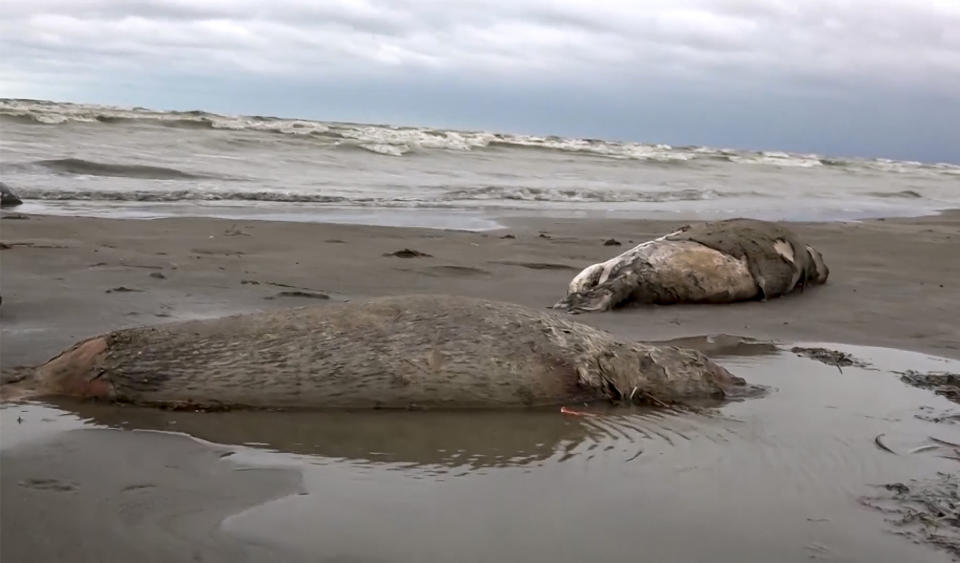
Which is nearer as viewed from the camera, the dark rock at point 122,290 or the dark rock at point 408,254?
the dark rock at point 122,290

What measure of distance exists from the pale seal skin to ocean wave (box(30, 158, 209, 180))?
40.3ft

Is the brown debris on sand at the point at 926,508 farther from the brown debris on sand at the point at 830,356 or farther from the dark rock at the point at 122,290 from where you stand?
the dark rock at the point at 122,290

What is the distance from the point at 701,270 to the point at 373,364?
356cm

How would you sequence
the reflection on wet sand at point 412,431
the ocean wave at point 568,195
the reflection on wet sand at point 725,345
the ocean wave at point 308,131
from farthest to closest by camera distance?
the ocean wave at point 308,131 → the ocean wave at point 568,195 → the reflection on wet sand at point 725,345 → the reflection on wet sand at point 412,431

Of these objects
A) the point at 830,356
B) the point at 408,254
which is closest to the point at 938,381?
the point at 830,356

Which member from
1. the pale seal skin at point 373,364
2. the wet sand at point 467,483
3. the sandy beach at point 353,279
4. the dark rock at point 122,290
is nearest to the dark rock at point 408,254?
the sandy beach at point 353,279

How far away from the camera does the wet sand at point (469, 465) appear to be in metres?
2.72

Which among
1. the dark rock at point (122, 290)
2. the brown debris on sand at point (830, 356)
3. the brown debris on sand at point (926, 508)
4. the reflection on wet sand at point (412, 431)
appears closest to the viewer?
the brown debris on sand at point (926, 508)

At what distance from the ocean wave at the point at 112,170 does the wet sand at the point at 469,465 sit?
9.80 meters

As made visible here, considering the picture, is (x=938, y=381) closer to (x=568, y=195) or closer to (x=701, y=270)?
(x=701, y=270)

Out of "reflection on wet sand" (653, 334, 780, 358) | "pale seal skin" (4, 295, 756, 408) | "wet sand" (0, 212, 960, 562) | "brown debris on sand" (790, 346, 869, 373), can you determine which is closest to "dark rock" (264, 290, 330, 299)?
"wet sand" (0, 212, 960, 562)

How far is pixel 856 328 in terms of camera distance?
21.2 ft

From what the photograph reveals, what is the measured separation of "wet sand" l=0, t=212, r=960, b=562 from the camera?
2717 millimetres

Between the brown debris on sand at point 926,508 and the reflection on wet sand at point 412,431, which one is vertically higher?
the brown debris on sand at point 926,508
